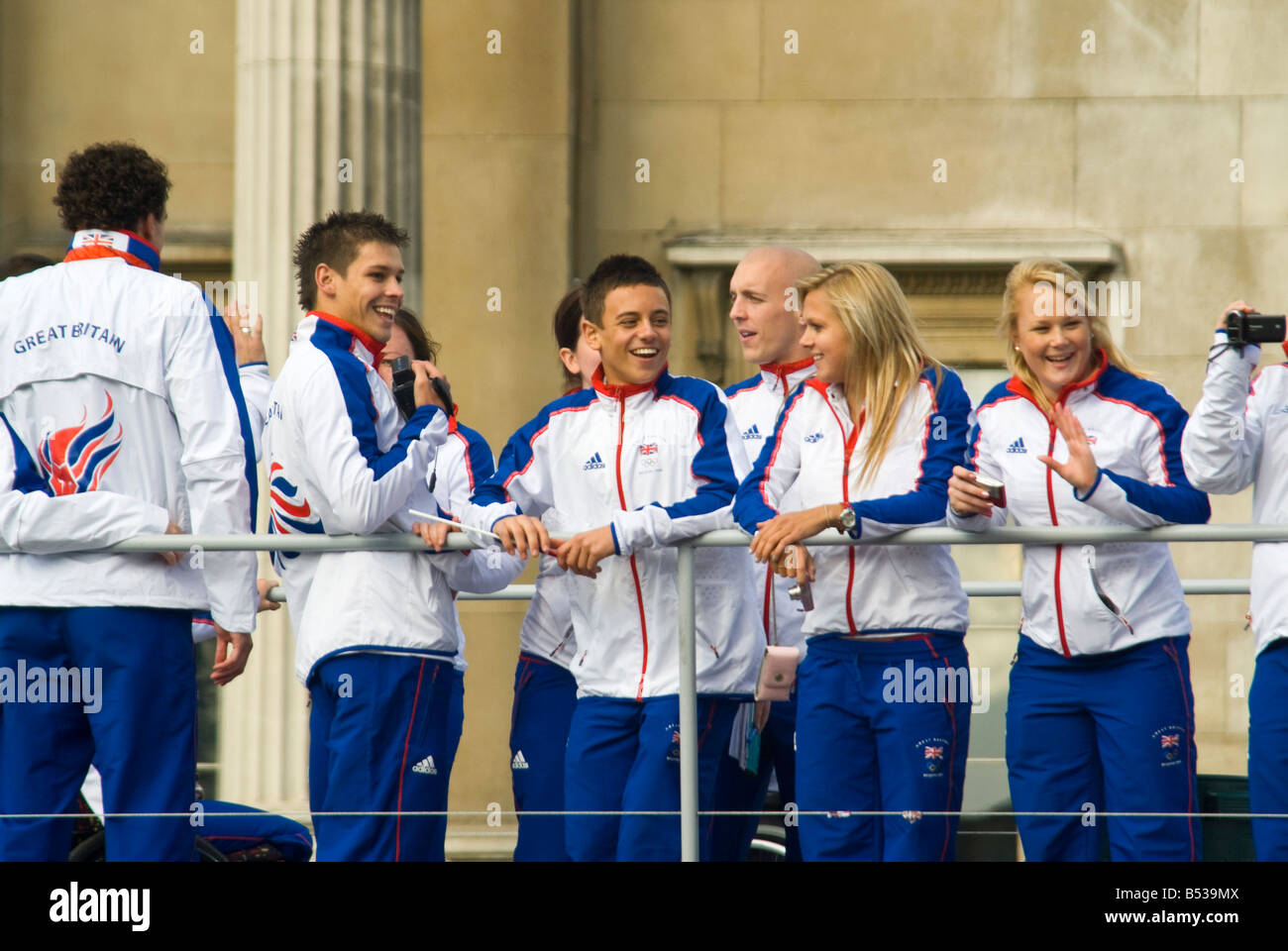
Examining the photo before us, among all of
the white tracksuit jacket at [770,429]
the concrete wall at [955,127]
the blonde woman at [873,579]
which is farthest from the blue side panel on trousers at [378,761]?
the concrete wall at [955,127]

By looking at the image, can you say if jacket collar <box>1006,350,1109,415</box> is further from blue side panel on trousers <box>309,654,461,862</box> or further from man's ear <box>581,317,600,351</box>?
blue side panel on trousers <box>309,654,461,862</box>

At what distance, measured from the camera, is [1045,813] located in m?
5.11

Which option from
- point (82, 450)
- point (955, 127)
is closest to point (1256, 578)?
point (82, 450)

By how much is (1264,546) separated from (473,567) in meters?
2.21

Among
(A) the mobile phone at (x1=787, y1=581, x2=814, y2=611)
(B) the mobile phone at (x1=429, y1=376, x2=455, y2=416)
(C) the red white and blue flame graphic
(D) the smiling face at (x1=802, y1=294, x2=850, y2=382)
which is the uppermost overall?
(D) the smiling face at (x1=802, y1=294, x2=850, y2=382)

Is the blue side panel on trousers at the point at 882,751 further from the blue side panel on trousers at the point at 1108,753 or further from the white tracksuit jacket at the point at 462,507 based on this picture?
the white tracksuit jacket at the point at 462,507

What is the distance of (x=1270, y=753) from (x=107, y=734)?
3.11 m

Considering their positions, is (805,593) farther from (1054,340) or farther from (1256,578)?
(1256,578)

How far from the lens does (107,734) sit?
5.07 meters

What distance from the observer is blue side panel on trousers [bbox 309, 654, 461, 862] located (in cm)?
512

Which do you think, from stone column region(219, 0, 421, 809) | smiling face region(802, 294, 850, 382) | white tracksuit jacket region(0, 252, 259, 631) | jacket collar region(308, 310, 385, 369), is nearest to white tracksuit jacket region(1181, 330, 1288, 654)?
smiling face region(802, 294, 850, 382)

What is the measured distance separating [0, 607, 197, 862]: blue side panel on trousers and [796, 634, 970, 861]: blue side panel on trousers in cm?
170

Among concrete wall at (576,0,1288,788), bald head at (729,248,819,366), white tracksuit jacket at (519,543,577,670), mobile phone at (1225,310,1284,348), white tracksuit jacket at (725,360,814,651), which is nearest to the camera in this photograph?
mobile phone at (1225,310,1284,348)
